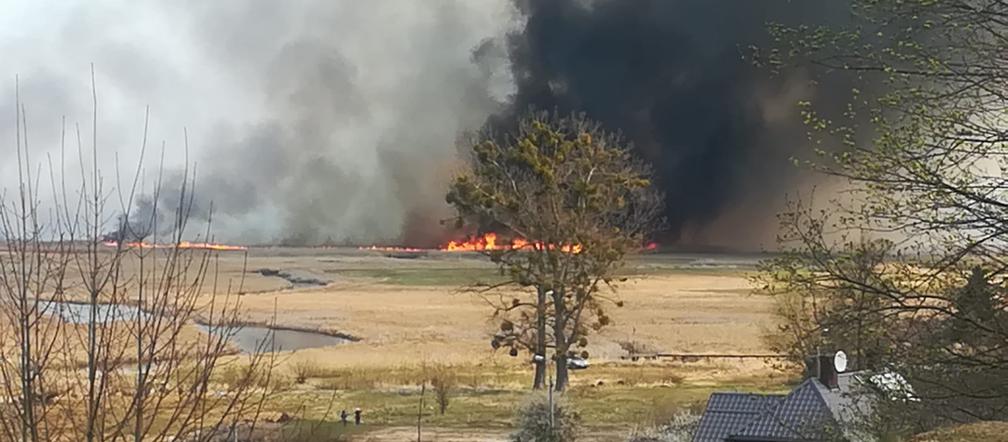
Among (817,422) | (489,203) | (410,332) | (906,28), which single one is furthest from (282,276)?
(906,28)

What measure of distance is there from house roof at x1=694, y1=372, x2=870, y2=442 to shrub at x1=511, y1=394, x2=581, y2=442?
18.4 feet

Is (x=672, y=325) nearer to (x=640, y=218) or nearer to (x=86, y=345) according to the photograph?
(x=640, y=218)

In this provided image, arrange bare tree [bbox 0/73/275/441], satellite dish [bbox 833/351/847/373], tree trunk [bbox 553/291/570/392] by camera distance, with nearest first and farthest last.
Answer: bare tree [bbox 0/73/275/441], satellite dish [bbox 833/351/847/373], tree trunk [bbox 553/291/570/392]

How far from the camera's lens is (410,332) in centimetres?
5338

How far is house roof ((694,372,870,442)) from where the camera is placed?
49.0 ft

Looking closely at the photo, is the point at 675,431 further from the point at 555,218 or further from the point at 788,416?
the point at 555,218

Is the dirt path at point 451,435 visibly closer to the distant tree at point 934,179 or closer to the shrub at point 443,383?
the shrub at point 443,383

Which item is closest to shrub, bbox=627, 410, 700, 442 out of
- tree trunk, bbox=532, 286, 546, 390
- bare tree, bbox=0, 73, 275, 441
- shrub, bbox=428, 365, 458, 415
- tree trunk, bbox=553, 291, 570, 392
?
shrub, bbox=428, 365, 458, 415

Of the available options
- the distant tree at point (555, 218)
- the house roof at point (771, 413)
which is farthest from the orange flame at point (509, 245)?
the house roof at point (771, 413)

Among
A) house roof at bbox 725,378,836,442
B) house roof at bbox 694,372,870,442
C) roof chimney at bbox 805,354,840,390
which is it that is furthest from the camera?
roof chimney at bbox 805,354,840,390

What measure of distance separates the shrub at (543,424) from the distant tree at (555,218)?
10455mm

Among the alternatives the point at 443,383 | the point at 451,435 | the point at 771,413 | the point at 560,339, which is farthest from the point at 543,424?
the point at 560,339

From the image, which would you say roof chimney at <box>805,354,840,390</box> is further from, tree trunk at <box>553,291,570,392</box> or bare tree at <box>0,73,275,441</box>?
tree trunk at <box>553,291,570,392</box>

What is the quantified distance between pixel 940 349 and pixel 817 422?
6.81m
